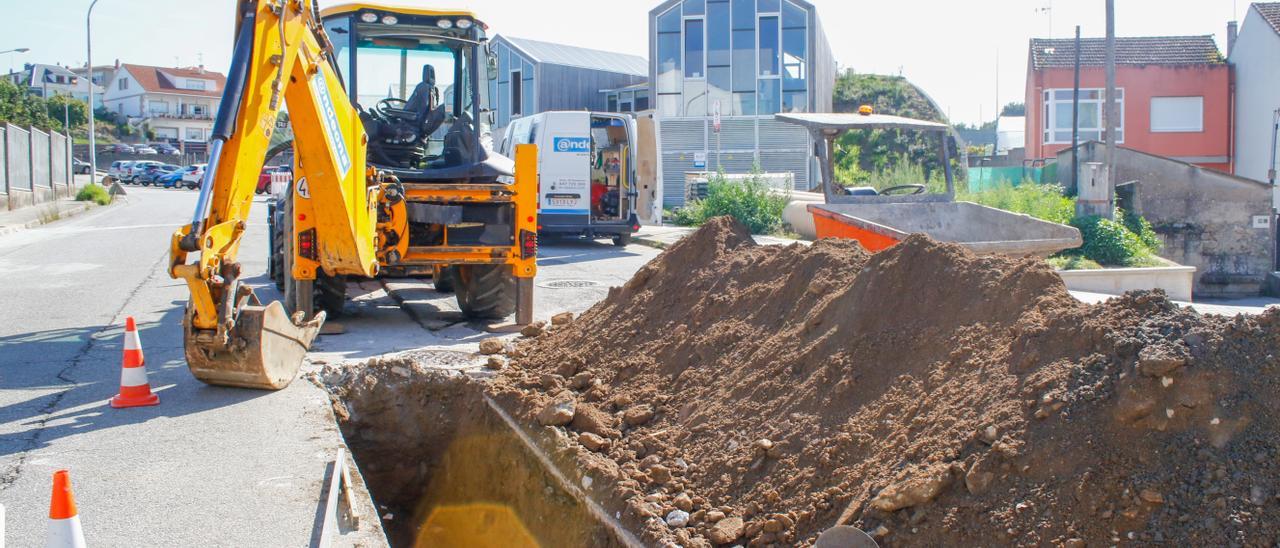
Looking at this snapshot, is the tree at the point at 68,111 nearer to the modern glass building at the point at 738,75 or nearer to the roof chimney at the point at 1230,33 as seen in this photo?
the modern glass building at the point at 738,75

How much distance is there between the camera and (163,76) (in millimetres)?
99500

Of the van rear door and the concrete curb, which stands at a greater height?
the van rear door

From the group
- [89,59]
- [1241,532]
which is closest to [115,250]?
[1241,532]

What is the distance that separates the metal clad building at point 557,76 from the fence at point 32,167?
45.8 feet

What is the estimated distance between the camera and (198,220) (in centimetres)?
589

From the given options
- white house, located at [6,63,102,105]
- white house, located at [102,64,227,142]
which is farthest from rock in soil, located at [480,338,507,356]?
white house, located at [6,63,102,105]

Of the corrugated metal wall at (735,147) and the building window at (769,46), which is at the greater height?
the building window at (769,46)

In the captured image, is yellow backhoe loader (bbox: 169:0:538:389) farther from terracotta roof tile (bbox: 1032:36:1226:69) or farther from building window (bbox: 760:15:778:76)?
terracotta roof tile (bbox: 1032:36:1226:69)

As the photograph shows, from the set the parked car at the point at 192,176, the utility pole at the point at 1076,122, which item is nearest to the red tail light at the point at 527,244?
the utility pole at the point at 1076,122

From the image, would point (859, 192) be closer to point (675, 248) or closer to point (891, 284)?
point (675, 248)

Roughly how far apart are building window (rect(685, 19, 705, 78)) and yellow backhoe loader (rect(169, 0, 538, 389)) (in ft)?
69.5

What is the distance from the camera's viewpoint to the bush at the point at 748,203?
2061 cm

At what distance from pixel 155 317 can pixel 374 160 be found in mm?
2582

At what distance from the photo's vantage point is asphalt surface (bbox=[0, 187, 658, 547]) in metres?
4.52
